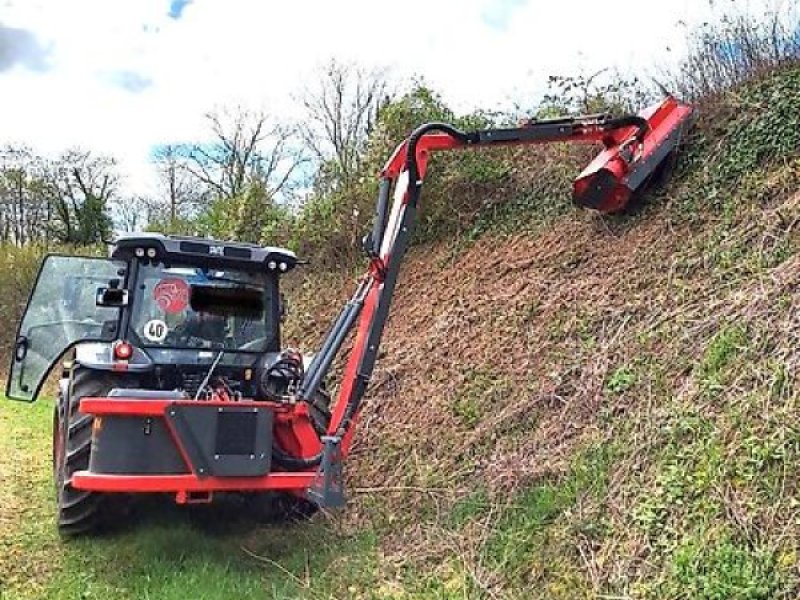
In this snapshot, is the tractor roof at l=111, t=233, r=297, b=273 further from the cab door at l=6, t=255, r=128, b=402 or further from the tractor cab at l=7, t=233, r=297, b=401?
the cab door at l=6, t=255, r=128, b=402

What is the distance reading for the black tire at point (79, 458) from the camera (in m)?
5.23

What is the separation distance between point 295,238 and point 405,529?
748cm

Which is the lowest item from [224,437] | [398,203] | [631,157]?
[224,437]

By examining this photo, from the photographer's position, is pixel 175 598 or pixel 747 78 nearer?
pixel 175 598

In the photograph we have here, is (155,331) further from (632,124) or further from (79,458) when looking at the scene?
(632,124)

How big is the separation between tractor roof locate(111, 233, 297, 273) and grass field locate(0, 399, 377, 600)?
6.13ft

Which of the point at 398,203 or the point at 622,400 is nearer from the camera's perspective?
the point at 622,400

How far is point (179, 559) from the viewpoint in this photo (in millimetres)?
5379

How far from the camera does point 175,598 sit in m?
4.72

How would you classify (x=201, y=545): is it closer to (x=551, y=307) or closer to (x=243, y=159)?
(x=551, y=307)

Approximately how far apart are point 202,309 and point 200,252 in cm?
42

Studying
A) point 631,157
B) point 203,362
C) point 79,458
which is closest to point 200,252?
point 203,362

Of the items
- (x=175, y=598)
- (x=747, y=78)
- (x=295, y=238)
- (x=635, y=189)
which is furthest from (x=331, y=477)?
(x=295, y=238)

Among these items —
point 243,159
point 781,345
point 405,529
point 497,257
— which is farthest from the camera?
point 243,159
